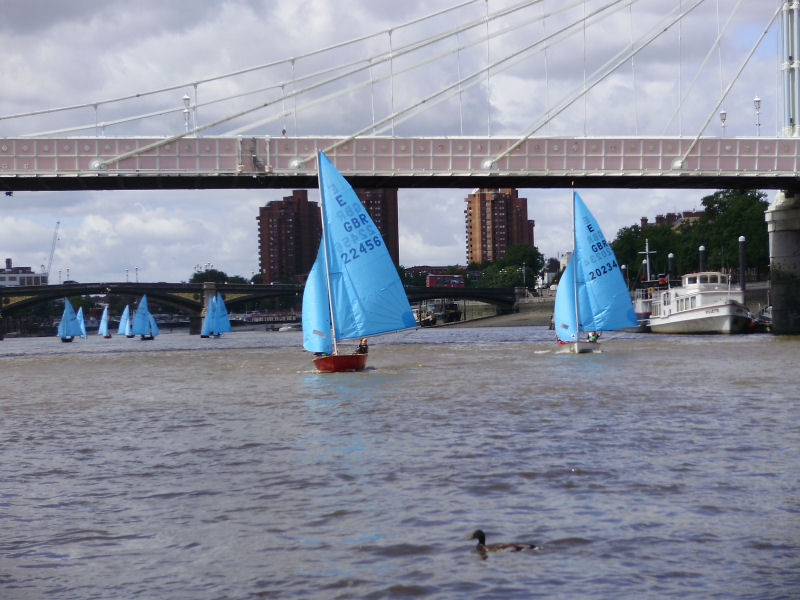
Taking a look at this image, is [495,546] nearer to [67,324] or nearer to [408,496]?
[408,496]

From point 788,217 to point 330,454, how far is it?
68.6 m

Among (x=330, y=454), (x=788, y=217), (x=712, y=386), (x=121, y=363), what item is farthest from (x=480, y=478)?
(x=788, y=217)

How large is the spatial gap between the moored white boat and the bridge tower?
3706 millimetres

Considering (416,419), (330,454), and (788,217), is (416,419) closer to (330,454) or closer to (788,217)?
(330,454)

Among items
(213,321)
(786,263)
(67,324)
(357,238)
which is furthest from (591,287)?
(67,324)

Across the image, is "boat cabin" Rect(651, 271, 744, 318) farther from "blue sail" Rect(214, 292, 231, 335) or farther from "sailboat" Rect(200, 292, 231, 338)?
"blue sail" Rect(214, 292, 231, 335)

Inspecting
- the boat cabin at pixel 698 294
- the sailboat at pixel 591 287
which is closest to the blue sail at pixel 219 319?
the boat cabin at pixel 698 294

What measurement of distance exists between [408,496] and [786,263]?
2825 inches

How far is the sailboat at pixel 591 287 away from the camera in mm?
57219

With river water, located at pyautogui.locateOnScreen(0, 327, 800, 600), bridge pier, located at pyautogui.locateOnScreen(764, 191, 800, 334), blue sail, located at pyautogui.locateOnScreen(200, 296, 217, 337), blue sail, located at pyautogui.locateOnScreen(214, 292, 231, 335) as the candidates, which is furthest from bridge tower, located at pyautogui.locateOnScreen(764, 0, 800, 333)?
blue sail, located at pyautogui.locateOnScreen(214, 292, 231, 335)

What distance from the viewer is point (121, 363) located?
7056cm

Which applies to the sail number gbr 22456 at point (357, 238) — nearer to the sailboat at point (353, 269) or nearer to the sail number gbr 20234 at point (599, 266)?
the sailboat at point (353, 269)

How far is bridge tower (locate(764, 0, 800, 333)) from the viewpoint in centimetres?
8062

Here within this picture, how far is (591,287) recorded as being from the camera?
57.6m
